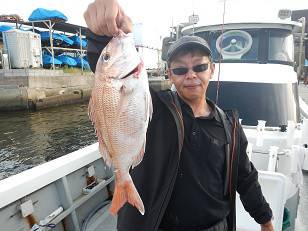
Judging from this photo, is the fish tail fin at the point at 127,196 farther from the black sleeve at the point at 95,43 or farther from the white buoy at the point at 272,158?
the white buoy at the point at 272,158

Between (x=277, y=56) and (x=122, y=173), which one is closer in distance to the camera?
(x=122, y=173)

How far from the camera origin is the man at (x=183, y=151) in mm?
1872

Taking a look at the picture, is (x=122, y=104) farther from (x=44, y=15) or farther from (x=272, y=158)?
(x=44, y=15)

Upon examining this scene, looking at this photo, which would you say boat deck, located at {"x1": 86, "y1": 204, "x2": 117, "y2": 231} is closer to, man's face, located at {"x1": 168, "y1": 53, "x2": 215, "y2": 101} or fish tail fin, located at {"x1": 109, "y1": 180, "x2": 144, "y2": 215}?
fish tail fin, located at {"x1": 109, "y1": 180, "x2": 144, "y2": 215}

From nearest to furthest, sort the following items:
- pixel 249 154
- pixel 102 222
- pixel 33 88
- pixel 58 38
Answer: pixel 249 154 → pixel 102 222 → pixel 33 88 → pixel 58 38

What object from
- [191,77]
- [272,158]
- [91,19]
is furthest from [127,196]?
[272,158]

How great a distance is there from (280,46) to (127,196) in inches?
226

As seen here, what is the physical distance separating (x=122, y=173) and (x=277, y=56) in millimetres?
5569

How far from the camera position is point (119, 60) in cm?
159

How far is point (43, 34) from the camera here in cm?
2573

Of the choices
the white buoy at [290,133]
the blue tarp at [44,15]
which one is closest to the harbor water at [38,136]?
the blue tarp at [44,15]

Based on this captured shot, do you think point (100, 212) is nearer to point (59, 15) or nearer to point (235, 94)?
point (235, 94)

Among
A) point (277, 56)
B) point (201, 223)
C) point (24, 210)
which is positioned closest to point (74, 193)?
point (24, 210)

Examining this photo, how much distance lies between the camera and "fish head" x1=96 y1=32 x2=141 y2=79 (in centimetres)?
159
